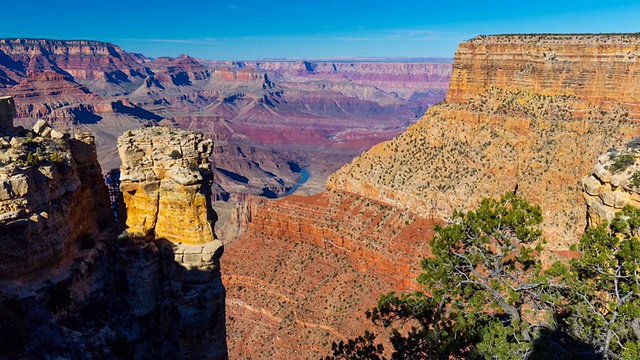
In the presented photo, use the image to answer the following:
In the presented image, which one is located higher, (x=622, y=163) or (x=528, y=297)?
(x=622, y=163)

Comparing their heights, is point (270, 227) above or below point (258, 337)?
above

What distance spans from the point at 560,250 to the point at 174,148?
123 feet

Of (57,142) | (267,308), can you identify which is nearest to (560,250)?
(267,308)

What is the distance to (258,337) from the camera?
132 feet

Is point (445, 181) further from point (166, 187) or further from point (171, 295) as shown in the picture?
point (166, 187)

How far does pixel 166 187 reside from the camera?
16.4 m

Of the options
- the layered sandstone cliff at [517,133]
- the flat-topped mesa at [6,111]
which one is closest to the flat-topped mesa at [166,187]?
the flat-topped mesa at [6,111]

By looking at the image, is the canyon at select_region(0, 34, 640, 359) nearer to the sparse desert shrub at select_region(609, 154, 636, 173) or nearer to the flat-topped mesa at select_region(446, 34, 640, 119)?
the sparse desert shrub at select_region(609, 154, 636, 173)

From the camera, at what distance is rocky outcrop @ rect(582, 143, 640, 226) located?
14078 mm

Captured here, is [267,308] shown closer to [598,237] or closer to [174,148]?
[174,148]

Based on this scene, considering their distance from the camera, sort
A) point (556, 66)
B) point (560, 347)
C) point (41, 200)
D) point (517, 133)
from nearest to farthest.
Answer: point (560, 347)
point (41, 200)
point (517, 133)
point (556, 66)

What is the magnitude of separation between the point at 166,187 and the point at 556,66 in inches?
2064

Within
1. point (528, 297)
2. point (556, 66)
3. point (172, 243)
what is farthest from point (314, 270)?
point (556, 66)

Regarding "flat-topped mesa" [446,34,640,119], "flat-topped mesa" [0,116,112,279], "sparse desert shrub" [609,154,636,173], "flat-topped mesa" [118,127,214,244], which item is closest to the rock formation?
"flat-topped mesa" [118,127,214,244]
